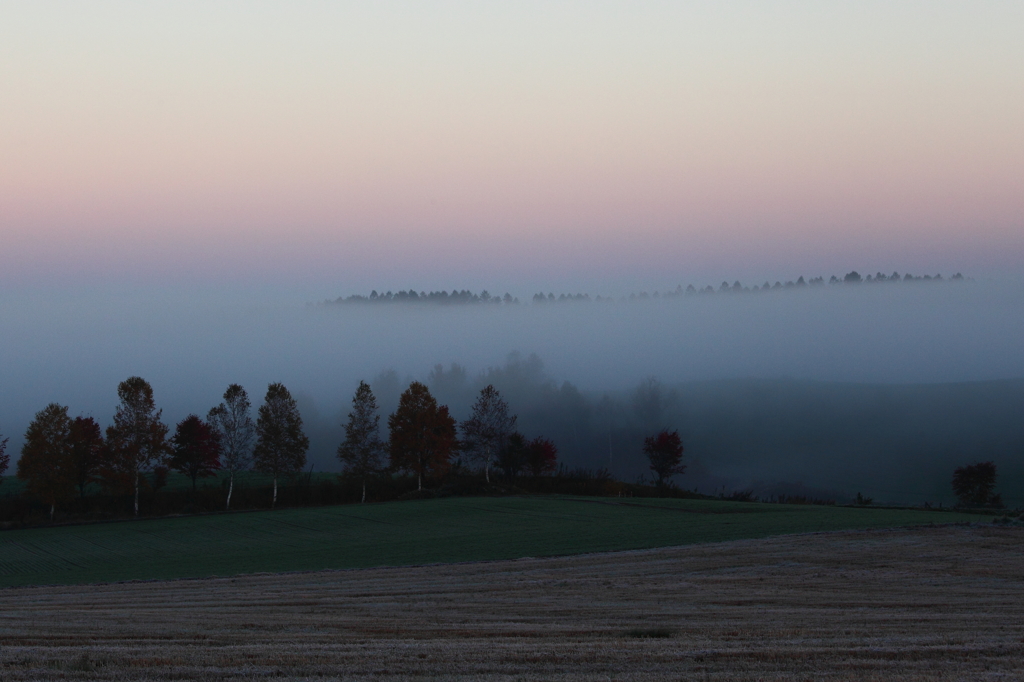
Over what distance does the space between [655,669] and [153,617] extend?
49.8 feet

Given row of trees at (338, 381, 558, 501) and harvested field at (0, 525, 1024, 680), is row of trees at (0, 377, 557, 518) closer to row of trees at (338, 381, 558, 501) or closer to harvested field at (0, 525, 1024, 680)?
row of trees at (338, 381, 558, 501)

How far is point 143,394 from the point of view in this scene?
76000mm

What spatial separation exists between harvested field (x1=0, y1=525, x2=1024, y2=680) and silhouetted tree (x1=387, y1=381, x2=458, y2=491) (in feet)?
158

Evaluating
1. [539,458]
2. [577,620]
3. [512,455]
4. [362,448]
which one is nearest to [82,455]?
[362,448]

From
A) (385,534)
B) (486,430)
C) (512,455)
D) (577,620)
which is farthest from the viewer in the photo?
(512,455)

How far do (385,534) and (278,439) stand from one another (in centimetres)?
2843

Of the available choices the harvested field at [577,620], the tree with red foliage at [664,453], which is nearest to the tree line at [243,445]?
the tree with red foliage at [664,453]

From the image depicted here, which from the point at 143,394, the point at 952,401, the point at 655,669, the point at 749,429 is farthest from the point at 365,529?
the point at 952,401

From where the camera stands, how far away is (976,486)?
93125mm

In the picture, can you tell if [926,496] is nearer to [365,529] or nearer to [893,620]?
[365,529]

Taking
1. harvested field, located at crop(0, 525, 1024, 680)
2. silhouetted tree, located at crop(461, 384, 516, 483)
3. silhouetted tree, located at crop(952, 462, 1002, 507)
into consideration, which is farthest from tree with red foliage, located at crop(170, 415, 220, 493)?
silhouetted tree, located at crop(952, 462, 1002, 507)

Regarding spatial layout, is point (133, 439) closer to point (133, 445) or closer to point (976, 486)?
point (133, 445)

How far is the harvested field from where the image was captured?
14156 mm

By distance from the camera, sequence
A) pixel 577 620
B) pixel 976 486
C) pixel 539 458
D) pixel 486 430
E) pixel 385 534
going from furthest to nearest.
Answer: pixel 539 458
pixel 486 430
pixel 976 486
pixel 385 534
pixel 577 620
